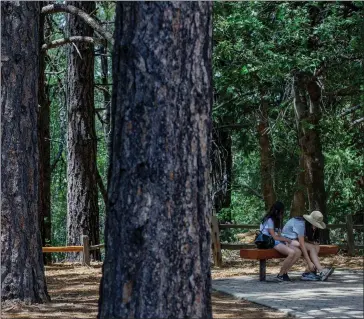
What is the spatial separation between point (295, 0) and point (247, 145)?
5.92m

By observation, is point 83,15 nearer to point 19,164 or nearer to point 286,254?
point 19,164

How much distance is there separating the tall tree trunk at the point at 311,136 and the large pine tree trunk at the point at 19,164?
362 inches

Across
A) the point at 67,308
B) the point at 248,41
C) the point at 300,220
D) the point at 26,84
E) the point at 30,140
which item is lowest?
the point at 67,308

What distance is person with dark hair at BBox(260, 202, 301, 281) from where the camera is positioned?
38.8 ft

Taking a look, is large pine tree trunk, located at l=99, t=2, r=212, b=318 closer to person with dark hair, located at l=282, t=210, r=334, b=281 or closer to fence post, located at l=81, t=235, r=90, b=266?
Result: person with dark hair, located at l=282, t=210, r=334, b=281

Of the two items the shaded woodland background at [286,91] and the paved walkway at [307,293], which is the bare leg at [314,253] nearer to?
the paved walkway at [307,293]

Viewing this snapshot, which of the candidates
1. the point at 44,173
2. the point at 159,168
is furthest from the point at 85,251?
the point at 159,168

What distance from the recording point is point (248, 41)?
16.7 metres

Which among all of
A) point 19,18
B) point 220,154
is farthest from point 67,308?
point 220,154

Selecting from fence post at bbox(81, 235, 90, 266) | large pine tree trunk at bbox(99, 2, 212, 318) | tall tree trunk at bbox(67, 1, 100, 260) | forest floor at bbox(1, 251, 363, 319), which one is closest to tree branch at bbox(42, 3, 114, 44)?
tall tree trunk at bbox(67, 1, 100, 260)

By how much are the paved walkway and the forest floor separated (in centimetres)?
12

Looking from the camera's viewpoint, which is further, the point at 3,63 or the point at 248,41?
the point at 248,41

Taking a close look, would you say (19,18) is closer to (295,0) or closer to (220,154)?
(295,0)

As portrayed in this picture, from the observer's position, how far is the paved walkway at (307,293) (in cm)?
563
